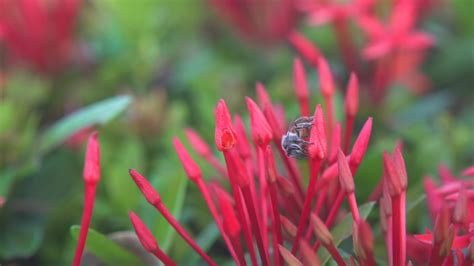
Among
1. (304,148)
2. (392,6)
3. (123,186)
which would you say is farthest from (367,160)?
(392,6)

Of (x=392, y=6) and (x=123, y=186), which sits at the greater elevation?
(x=392, y=6)

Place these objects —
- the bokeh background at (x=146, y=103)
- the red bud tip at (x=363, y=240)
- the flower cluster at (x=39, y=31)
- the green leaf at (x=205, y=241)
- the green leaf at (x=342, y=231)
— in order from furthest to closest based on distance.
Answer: the flower cluster at (x=39, y=31) → the bokeh background at (x=146, y=103) → the green leaf at (x=205, y=241) → the green leaf at (x=342, y=231) → the red bud tip at (x=363, y=240)

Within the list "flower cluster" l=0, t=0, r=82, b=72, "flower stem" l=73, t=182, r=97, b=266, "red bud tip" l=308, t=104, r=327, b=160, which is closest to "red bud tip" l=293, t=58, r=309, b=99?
"red bud tip" l=308, t=104, r=327, b=160

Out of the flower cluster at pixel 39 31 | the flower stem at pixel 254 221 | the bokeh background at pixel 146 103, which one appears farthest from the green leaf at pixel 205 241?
the flower cluster at pixel 39 31

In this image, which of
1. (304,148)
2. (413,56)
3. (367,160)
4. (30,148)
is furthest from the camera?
(413,56)

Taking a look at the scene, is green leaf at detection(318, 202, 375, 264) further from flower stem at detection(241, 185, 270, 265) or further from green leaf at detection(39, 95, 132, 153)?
green leaf at detection(39, 95, 132, 153)

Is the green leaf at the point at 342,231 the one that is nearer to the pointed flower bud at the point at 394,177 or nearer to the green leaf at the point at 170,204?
the pointed flower bud at the point at 394,177

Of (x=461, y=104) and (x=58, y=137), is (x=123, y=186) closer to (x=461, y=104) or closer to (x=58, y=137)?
(x=58, y=137)

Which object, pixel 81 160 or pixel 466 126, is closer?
→ pixel 81 160
